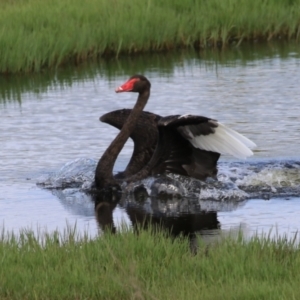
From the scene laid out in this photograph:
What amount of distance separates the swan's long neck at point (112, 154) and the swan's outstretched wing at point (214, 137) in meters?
0.77

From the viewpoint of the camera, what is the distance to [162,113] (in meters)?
12.6

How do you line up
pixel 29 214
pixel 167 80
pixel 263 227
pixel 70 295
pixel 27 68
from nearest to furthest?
pixel 70 295, pixel 263 227, pixel 29 214, pixel 167 80, pixel 27 68

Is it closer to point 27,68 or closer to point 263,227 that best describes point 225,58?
point 27,68

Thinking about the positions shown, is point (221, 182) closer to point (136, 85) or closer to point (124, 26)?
point (136, 85)

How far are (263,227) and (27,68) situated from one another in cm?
914

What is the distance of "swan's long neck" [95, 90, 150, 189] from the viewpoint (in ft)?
31.2

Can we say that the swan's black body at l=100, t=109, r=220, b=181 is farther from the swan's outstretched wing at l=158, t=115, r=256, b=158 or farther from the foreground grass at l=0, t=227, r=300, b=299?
the foreground grass at l=0, t=227, r=300, b=299

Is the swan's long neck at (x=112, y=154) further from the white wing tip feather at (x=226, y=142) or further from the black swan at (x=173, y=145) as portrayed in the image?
the white wing tip feather at (x=226, y=142)

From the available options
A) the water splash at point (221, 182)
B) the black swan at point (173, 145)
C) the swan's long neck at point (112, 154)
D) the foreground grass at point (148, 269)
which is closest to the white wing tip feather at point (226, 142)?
the black swan at point (173, 145)

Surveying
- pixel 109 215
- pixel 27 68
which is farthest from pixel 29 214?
pixel 27 68

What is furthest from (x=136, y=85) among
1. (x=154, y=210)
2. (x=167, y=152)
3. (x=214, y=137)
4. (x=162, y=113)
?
(x=162, y=113)

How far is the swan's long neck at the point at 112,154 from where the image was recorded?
31.2 ft

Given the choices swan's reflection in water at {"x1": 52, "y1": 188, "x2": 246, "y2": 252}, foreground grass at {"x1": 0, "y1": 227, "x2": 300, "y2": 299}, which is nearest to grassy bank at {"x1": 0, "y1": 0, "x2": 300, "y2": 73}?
swan's reflection in water at {"x1": 52, "y1": 188, "x2": 246, "y2": 252}

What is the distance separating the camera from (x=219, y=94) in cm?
1351
